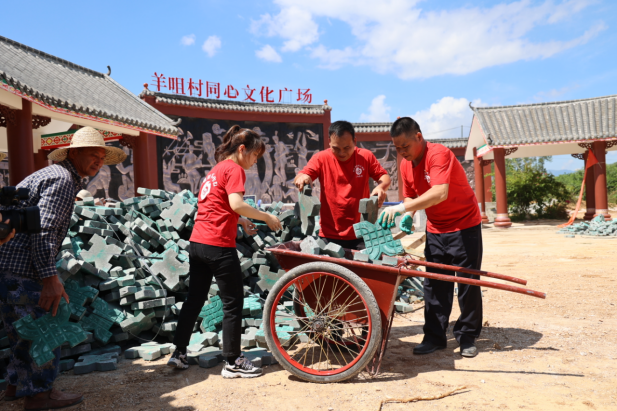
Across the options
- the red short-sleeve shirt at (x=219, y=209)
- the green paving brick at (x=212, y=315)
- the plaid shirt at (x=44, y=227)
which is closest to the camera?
the plaid shirt at (x=44, y=227)

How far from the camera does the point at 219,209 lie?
2.98 m

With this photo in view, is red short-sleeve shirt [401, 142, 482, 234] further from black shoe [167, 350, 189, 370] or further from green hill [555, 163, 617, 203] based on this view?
green hill [555, 163, 617, 203]

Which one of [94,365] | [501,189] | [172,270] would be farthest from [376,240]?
[501,189]

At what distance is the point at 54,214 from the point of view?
243cm

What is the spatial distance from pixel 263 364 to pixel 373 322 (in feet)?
3.36

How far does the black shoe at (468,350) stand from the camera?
132 inches

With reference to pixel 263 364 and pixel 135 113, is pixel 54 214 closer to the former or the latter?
pixel 263 364

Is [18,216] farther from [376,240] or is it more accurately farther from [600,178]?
[600,178]

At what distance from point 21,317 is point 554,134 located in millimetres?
18055

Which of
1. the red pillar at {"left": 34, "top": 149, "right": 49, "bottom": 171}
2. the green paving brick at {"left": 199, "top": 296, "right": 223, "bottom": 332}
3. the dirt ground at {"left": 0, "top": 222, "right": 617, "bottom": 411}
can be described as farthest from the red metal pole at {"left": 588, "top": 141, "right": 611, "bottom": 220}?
the red pillar at {"left": 34, "top": 149, "right": 49, "bottom": 171}

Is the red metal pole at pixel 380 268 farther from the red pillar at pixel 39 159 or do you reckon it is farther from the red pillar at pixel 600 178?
the red pillar at pixel 600 178

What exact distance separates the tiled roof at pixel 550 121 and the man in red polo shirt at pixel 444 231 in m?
14.4

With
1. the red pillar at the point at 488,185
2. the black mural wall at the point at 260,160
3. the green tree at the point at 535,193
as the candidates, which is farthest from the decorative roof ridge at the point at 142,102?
the red pillar at the point at 488,185

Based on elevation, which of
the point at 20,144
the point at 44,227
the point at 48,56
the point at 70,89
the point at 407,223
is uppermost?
the point at 48,56
